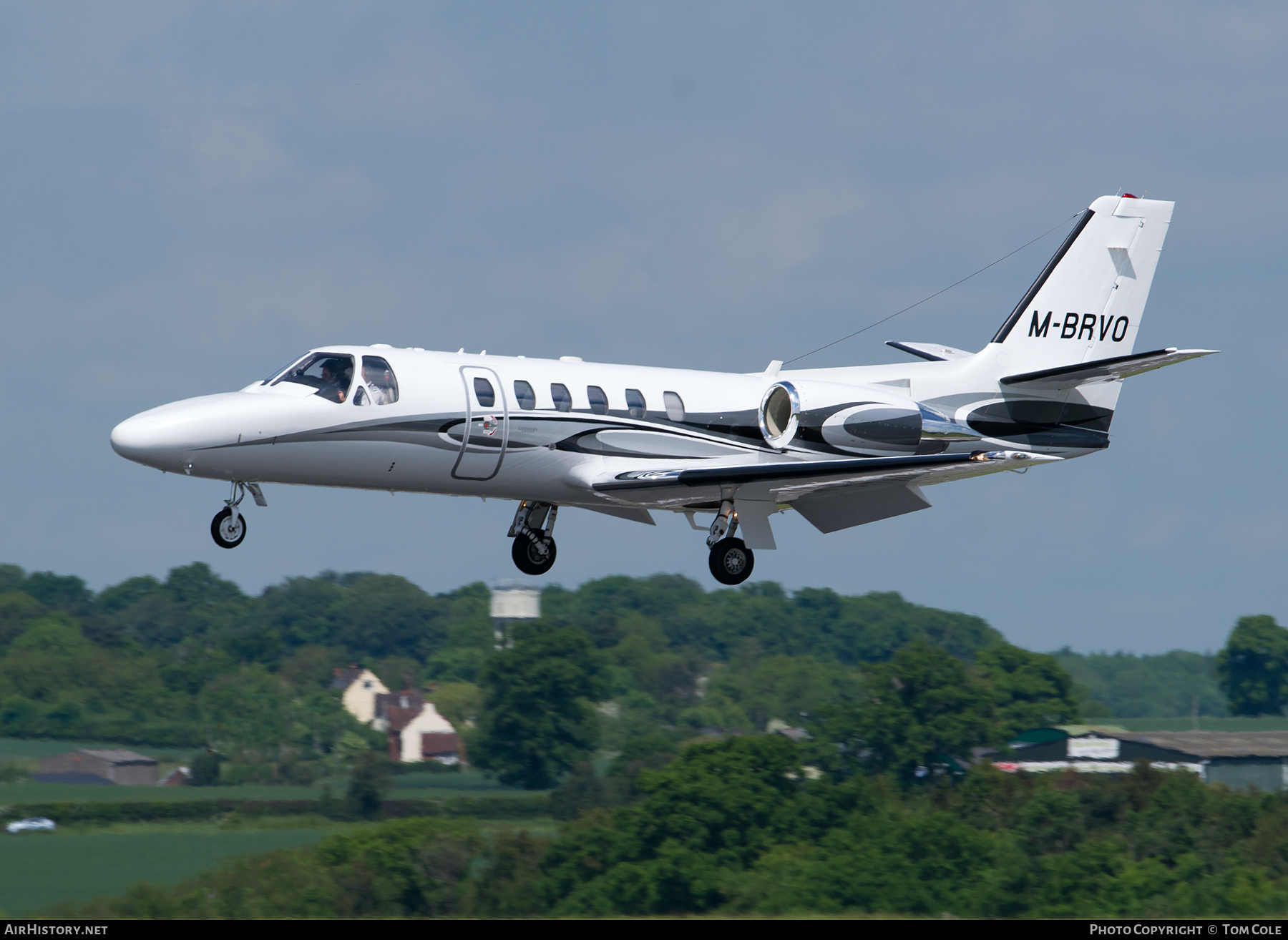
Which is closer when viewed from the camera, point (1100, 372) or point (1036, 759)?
point (1100, 372)

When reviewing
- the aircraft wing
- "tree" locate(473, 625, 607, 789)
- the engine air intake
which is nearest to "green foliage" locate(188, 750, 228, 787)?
"tree" locate(473, 625, 607, 789)

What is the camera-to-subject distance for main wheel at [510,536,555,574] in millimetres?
27391

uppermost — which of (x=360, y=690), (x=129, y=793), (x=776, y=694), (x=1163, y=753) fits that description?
(x=360, y=690)

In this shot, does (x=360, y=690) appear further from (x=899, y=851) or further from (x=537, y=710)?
(x=899, y=851)

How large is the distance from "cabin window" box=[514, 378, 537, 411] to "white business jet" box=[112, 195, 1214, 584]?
0.09ft

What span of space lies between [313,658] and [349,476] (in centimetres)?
11027

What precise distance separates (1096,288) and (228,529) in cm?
1823

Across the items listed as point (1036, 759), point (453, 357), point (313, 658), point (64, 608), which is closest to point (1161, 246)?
point (453, 357)

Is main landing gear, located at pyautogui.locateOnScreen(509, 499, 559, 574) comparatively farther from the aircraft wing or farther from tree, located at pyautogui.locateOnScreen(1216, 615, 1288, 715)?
tree, located at pyautogui.locateOnScreen(1216, 615, 1288, 715)

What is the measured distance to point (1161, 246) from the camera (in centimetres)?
3219

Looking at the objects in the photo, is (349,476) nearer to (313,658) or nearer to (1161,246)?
(1161,246)

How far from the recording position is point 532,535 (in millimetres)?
27406

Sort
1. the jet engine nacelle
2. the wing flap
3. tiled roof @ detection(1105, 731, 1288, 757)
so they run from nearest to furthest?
the jet engine nacelle → the wing flap → tiled roof @ detection(1105, 731, 1288, 757)

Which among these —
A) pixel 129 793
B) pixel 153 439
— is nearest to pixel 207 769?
pixel 129 793
